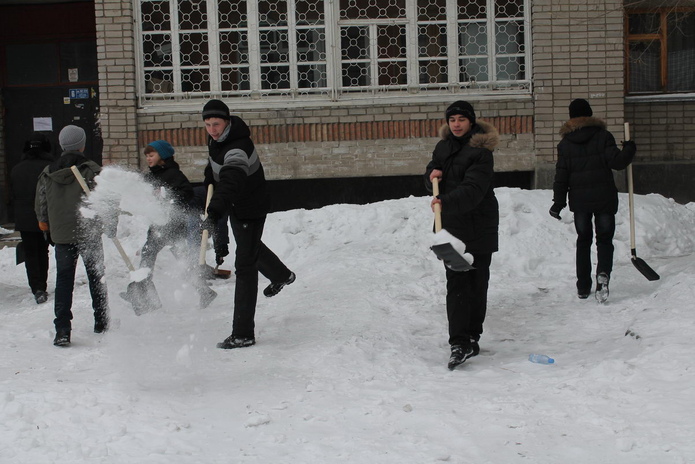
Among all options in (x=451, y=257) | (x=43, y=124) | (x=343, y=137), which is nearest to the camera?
(x=451, y=257)

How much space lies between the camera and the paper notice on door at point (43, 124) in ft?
43.4

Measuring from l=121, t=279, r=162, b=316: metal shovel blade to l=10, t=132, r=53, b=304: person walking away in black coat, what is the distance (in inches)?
85.7

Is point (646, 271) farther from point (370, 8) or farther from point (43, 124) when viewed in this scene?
point (43, 124)

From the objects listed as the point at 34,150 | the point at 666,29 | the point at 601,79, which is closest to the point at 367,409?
the point at 34,150

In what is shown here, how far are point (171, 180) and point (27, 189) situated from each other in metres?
1.88

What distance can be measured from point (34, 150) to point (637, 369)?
6108mm

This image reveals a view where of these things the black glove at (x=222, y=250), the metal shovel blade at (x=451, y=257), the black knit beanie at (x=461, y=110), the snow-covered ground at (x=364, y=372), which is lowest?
the snow-covered ground at (x=364, y=372)

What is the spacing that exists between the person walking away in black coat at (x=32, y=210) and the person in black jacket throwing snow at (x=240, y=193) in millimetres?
2998

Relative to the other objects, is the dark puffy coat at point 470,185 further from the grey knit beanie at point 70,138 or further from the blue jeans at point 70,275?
the grey knit beanie at point 70,138

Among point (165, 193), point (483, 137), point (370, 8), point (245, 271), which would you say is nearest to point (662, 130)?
point (370, 8)

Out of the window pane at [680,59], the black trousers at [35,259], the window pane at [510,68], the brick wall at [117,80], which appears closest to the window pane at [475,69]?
the window pane at [510,68]

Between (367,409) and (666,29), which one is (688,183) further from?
(367,409)

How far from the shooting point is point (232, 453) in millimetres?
3848

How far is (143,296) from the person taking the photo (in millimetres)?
6328
